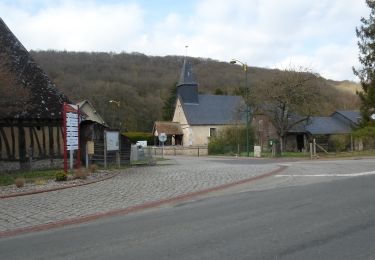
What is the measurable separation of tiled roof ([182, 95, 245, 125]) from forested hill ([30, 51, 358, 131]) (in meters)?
5.83

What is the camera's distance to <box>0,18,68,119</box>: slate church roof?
23016 mm

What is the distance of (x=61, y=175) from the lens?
17297 millimetres

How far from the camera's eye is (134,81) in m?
99.6

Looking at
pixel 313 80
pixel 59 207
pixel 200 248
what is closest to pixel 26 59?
pixel 59 207

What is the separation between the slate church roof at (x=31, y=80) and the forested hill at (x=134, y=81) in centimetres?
4228

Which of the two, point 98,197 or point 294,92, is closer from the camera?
point 98,197

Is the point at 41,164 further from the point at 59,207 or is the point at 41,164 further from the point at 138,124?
the point at 138,124

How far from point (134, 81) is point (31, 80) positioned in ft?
248

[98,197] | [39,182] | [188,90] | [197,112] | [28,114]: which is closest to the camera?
[98,197]

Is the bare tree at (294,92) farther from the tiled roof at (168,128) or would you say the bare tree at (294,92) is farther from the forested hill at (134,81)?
the tiled roof at (168,128)

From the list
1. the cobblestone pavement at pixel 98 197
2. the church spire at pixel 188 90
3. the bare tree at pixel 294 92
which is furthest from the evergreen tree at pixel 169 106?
the cobblestone pavement at pixel 98 197

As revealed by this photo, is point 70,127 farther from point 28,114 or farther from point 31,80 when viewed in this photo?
point 31,80

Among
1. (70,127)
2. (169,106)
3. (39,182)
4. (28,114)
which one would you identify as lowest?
(39,182)

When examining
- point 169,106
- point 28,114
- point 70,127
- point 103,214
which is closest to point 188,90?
point 169,106
